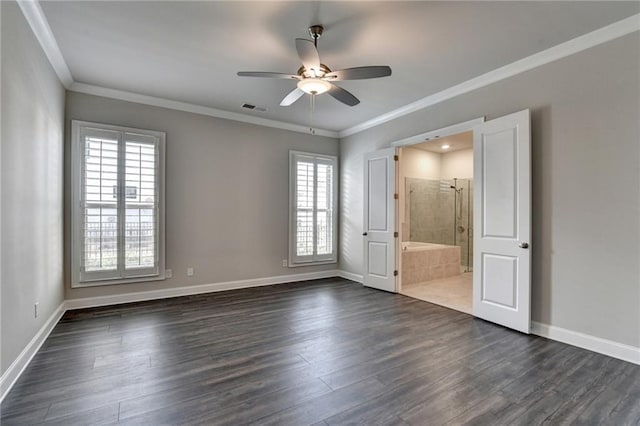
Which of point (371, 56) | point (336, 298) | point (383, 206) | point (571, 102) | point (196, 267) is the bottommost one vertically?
point (336, 298)

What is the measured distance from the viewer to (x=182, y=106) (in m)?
4.76

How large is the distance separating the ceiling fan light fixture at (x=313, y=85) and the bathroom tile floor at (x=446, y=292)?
3241 millimetres

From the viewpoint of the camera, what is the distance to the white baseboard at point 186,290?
162 inches

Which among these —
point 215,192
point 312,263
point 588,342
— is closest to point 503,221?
point 588,342

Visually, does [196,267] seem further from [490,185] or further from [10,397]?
[490,185]

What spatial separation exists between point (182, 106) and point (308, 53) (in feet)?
9.91

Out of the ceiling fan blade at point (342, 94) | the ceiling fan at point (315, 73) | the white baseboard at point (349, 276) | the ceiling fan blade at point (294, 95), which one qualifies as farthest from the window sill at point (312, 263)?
the ceiling fan at point (315, 73)

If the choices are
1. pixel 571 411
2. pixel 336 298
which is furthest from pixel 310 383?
pixel 336 298

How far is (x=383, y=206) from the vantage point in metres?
5.16

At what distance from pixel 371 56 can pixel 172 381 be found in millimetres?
3487

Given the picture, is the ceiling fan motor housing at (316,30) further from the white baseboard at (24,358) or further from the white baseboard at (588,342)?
the white baseboard at (588,342)

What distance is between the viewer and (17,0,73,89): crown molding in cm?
248

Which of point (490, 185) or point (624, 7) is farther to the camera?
point (490, 185)

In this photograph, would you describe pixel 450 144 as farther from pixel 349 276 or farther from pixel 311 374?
pixel 311 374
